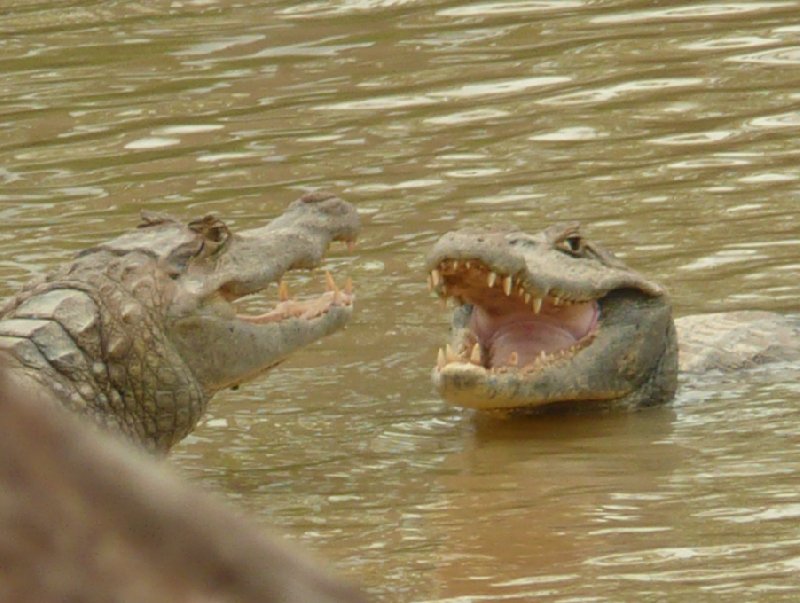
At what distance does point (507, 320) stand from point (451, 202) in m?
2.84

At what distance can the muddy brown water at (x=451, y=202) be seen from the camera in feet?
16.9

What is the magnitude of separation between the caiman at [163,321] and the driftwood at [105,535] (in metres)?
4.92

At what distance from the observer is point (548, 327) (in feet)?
23.6

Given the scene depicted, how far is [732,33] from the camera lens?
12.7m

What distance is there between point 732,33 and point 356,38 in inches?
108

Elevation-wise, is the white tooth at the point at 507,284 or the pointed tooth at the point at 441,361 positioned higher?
the white tooth at the point at 507,284

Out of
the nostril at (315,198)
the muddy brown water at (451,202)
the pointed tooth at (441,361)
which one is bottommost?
the muddy brown water at (451,202)

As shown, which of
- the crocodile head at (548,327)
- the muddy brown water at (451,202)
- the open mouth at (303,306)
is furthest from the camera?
the crocodile head at (548,327)

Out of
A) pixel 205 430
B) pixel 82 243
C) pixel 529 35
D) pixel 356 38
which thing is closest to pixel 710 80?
pixel 529 35

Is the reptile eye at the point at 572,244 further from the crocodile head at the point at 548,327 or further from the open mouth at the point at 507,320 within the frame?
the open mouth at the point at 507,320

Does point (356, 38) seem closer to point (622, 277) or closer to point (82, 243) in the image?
point (82, 243)

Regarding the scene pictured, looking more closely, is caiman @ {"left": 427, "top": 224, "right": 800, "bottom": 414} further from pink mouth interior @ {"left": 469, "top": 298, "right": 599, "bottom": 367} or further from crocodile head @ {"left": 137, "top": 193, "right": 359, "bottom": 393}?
crocodile head @ {"left": 137, "top": 193, "right": 359, "bottom": 393}

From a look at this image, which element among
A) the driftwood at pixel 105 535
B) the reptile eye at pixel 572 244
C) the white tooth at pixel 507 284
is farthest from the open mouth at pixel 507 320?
the driftwood at pixel 105 535

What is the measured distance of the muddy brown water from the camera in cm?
515
